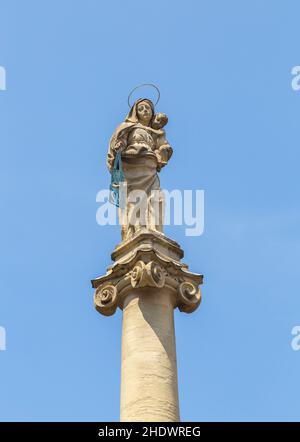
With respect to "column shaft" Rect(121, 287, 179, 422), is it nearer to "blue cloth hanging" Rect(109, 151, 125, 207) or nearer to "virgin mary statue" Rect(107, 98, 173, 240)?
"virgin mary statue" Rect(107, 98, 173, 240)

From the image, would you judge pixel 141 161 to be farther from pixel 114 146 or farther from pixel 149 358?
pixel 149 358

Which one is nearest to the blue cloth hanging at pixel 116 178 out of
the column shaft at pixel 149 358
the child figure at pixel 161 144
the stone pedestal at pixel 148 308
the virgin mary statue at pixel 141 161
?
the virgin mary statue at pixel 141 161

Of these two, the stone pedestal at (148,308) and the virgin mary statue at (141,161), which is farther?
the virgin mary statue at (141,161)

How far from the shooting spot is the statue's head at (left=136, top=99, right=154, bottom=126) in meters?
20.6

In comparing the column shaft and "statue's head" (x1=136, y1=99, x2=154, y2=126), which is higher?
"statue's head" (x1=136, y1=99, x2=154, y2=126)

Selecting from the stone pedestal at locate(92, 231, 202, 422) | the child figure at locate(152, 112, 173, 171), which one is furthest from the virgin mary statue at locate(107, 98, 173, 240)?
the stone pedestal at locate(92, 231, 202, 422)

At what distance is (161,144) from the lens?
20.2 meters

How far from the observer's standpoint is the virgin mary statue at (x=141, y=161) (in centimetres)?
1861

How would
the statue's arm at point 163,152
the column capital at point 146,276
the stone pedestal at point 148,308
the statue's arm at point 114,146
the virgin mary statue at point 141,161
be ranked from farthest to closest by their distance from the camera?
the statue's arm at point 163,152 < the statue's arm at point 114,146 < the virgin mary statue at point 141,161 < the column capital at point 146,276 < the stone pedestal at point 148,308

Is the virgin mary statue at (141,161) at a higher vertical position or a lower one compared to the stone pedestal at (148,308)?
higher

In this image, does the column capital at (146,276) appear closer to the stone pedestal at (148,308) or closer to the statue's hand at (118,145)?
the stone pedestal at (148,308)

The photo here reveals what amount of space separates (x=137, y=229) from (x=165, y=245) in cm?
89

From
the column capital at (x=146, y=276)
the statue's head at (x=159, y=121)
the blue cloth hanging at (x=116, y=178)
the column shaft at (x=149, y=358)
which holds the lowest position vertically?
the column shaft at (x=149, y=358)
